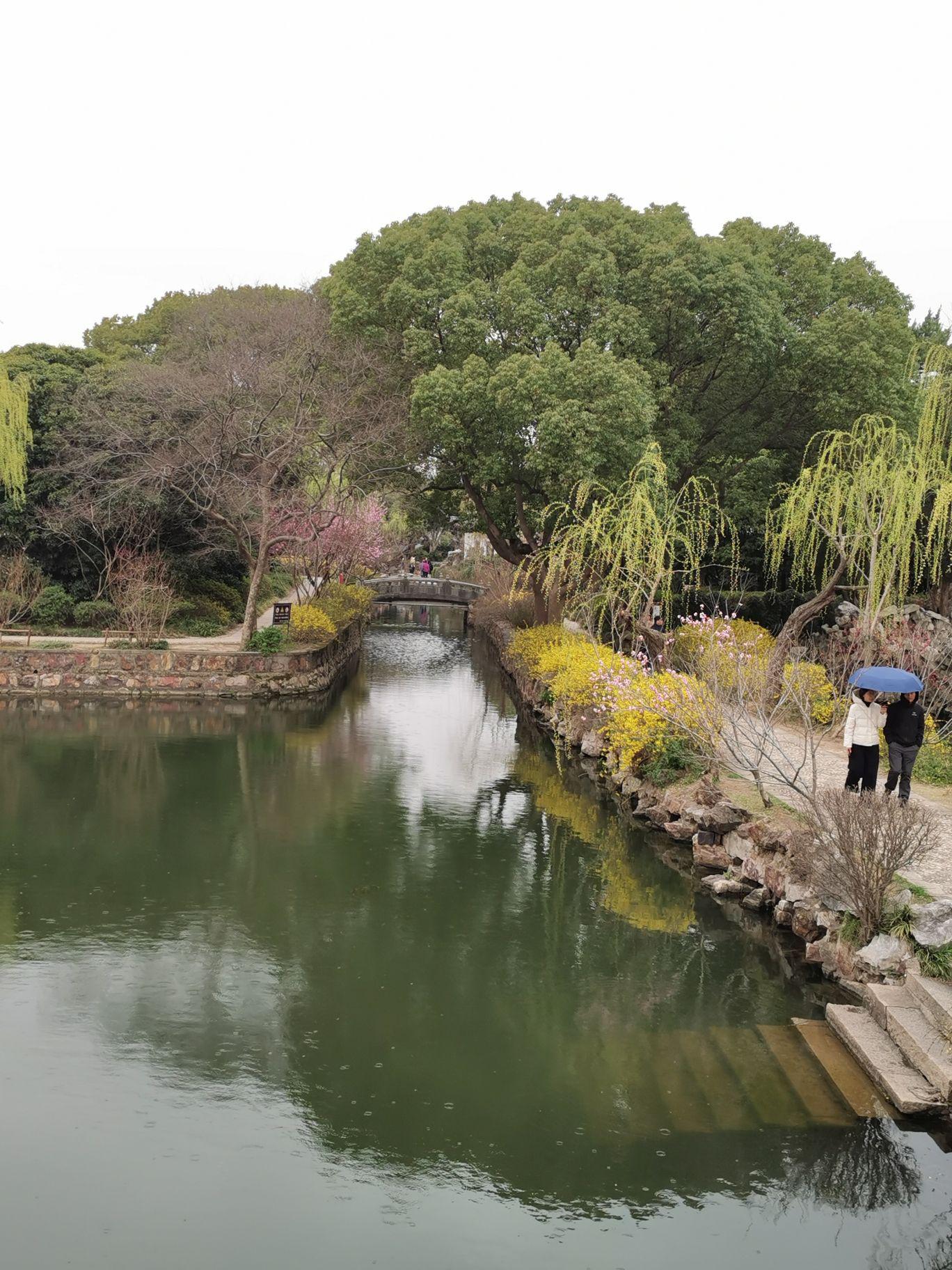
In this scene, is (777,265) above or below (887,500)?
above

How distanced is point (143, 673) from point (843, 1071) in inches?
661

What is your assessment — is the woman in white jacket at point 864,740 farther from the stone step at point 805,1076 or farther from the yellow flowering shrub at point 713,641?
the stone step at point 805,1076

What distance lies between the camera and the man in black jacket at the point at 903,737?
10.2m

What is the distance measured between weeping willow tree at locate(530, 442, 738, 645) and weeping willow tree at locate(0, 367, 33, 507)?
1218 centimetres

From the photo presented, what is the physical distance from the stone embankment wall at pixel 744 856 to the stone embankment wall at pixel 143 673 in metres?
8.24

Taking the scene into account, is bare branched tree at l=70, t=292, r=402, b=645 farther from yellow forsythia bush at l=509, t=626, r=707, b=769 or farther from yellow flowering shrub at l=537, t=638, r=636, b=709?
yellow forsythia bush at l=509, t=626, r=707, b=769

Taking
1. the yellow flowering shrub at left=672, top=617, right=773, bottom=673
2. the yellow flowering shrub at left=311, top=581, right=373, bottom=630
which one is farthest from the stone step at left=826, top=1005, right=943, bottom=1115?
the yellow flowering shrub at left=311, top=581, right=373, bottom=630

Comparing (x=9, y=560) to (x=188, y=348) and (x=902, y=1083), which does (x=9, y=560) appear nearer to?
(x=188, y=348)

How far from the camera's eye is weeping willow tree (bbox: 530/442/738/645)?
15133 mm

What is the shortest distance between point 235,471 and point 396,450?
378 centimetres

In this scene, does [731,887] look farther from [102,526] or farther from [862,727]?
[102,526]

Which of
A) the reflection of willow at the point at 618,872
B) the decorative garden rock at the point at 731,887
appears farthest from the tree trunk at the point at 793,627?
the decorative garden rock at the point at 731,887

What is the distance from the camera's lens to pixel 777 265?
73.8ft

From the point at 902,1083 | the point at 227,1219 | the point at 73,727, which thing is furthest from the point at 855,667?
the point at 73,727
